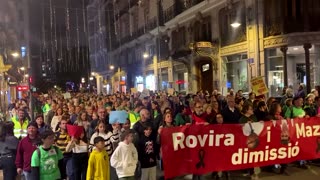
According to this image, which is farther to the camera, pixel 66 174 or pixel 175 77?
pixel 175 77

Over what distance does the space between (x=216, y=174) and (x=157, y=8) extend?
33236 mm

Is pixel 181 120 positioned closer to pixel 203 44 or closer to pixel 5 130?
pixel 5 130

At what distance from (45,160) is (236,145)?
3773 millimetres

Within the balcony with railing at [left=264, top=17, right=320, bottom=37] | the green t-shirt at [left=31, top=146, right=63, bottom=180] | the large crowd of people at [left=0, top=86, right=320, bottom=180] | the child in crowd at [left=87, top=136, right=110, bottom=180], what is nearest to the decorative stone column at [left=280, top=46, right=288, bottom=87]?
the balcony with railing at [left=264, top=17, right=320, bottom=37]

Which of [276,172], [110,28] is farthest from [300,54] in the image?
[110,28]

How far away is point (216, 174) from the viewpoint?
9484 mm

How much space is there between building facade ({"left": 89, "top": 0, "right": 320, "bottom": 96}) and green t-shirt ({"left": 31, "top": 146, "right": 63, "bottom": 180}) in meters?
17.4

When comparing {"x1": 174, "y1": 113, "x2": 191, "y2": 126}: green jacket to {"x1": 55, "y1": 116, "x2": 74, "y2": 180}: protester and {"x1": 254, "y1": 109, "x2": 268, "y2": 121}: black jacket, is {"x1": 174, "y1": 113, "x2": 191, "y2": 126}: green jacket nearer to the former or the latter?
{"x1": 254, "y1": 109, "x2": 268, "y2": 121}: black jacket

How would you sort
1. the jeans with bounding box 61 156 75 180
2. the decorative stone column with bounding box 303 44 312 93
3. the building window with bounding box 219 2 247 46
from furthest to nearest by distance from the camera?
the building window with bounding box 219 2 247 46 < the decorative stone column with bounding box 303 44 312 93 < the jeans with bounding box 61 156 75 180

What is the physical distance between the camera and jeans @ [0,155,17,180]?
8.23m

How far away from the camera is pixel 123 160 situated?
7219 mm

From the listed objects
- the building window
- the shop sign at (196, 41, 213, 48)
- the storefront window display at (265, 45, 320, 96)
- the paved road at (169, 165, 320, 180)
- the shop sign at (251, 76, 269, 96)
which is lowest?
the paved road at (169, 165, 320, 180)

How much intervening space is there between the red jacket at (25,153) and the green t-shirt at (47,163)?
497 millimetres

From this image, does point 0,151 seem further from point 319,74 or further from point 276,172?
point 319,74
